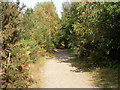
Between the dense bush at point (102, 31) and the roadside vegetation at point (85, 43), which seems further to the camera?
the dense bush at point (102, 31)

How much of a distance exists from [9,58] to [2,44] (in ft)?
2.09

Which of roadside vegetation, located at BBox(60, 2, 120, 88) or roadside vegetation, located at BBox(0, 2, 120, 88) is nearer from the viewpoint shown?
roadside vegetation, located at BBox(0, 2, 120, 88)

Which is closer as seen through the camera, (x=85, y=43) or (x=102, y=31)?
(x=102, y=31)

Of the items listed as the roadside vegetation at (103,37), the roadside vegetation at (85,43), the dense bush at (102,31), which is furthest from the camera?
the dense bush at (102,31)

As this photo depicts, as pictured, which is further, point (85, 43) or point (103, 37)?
point (85, 43)

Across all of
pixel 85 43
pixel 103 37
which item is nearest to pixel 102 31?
pixel 103 37

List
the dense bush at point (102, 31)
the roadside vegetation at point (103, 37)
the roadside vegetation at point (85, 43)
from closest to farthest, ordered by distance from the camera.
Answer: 1. the roadside vegetation at point (85, 43)
2. the roadside vegetation at point (103, 37)
3. the dense bush at point (102, 31)

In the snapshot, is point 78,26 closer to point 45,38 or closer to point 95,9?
point 95,9

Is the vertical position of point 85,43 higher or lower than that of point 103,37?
lower

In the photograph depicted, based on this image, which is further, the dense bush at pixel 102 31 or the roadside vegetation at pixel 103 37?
the dense bush at pixel 102 31

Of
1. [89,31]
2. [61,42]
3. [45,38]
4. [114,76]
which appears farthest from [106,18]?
[61,42]

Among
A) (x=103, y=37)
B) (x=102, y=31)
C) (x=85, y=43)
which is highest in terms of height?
(x=102, y=31)

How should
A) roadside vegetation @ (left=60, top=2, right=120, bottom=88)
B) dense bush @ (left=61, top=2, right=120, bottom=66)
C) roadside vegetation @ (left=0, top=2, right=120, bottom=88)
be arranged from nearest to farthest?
roadside vegetation @ (left=0, top=2, right=120, bottom=88) < roadside vegetation @ (left=60, top=2, right=120, bottom=88) < dense bush @ (left=61, top=2, right=120, bottom=66)

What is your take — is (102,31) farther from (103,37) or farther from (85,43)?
(85,43)
